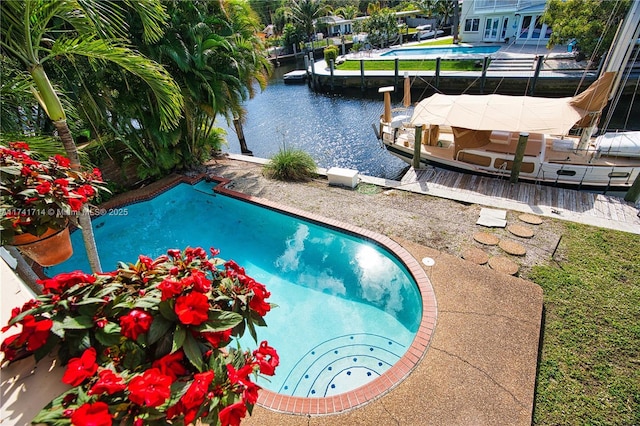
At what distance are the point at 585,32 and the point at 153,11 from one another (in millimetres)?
26294

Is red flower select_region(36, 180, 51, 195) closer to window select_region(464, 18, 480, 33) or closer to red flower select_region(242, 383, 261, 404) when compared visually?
red flower select_region(242, 383, 261, 404)

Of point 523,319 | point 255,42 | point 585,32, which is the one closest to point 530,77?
point 585,32

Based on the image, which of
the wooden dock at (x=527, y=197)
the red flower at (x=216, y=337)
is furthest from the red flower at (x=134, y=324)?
the wooden dock at (x=527, y=197)

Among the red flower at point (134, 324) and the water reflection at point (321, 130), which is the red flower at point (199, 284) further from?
the water reflection at point (321, 130)

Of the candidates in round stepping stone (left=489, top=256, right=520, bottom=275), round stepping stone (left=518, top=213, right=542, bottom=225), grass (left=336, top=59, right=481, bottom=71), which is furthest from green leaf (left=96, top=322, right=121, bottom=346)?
grass (left=336, top=59, right=481, bottom=71)

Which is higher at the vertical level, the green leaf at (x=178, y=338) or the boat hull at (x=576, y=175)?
the green leaf at (x=178, y=338)

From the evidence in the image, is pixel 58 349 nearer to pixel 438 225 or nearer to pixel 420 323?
pixel 420 323

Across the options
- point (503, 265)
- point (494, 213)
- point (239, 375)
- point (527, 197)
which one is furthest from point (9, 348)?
point (527, 197)

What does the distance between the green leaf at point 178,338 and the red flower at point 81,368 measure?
1.45 feet

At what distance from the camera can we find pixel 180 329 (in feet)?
7.08

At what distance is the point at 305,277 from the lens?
779 centimetres

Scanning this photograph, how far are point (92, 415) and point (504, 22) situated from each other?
4096 cm

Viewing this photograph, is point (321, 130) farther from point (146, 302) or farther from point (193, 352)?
point (193, 352)

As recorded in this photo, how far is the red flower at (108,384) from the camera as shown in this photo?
5.98 feet
